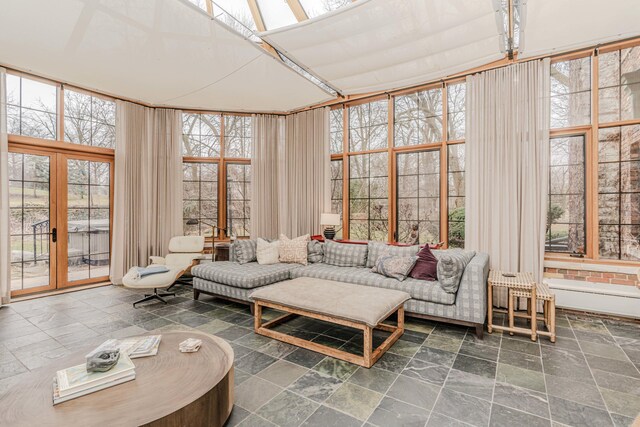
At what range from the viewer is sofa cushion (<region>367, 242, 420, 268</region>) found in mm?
3839

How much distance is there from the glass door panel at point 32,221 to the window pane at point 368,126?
15.1 feet

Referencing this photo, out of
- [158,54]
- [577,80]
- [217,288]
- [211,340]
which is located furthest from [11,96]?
[577,80]

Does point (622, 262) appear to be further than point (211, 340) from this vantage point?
Yes

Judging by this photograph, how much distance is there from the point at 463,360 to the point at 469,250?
1812mm

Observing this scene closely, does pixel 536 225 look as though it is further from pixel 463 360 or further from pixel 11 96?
pixel 11 96

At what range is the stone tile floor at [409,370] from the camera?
1.85 metres

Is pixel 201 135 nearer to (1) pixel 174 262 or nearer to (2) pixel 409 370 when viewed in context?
(1) pixel 174 262

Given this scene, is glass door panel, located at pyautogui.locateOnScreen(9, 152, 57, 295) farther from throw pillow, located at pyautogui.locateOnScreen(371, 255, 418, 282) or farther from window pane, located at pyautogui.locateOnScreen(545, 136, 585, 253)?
window pane, located at pyautogui.locateOnScreen(545, 136, 585, 253)

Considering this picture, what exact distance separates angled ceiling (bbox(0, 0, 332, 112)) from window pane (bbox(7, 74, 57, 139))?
0.38m

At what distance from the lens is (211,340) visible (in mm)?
2145

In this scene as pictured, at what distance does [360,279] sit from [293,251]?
1193mm

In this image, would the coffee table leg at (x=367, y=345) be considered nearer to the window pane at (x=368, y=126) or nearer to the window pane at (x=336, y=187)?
the window pane at (x=336, y=187)

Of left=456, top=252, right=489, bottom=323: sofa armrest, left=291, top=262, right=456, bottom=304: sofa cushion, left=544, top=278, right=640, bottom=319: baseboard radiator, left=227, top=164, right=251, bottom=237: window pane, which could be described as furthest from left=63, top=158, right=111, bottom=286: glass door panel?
left=544, top=278, right=640, bottom=319: baseboard radiator

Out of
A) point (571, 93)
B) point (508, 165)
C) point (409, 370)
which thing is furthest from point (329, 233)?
point (571, 93)
